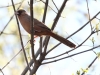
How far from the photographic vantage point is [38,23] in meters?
3.06

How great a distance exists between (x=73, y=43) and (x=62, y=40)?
0.13m

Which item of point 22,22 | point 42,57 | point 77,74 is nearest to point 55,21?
point 42,57

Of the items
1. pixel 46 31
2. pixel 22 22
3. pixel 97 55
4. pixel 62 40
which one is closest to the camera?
pixel 97 55

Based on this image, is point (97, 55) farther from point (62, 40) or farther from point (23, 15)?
point (23, 15)

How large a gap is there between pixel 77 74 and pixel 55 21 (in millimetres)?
501

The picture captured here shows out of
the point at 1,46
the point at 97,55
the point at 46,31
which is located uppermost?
the point at 1,46

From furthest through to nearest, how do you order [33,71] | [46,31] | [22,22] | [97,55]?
1. [22,22]
2. [46,31]
3. [97,55]
4. [33,71]

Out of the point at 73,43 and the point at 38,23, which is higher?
the point at 38,23

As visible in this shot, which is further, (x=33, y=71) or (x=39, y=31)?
(x=39, y=31)

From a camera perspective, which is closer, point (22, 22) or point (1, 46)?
point (22, 22)

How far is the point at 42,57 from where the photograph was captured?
7.96 feet

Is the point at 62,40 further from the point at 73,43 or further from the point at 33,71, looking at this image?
the point at 33,71

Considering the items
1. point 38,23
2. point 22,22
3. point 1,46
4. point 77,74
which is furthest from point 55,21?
point 1,46

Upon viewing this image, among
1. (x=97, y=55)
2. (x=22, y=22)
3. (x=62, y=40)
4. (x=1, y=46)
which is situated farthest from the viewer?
(x=1, y=46)
